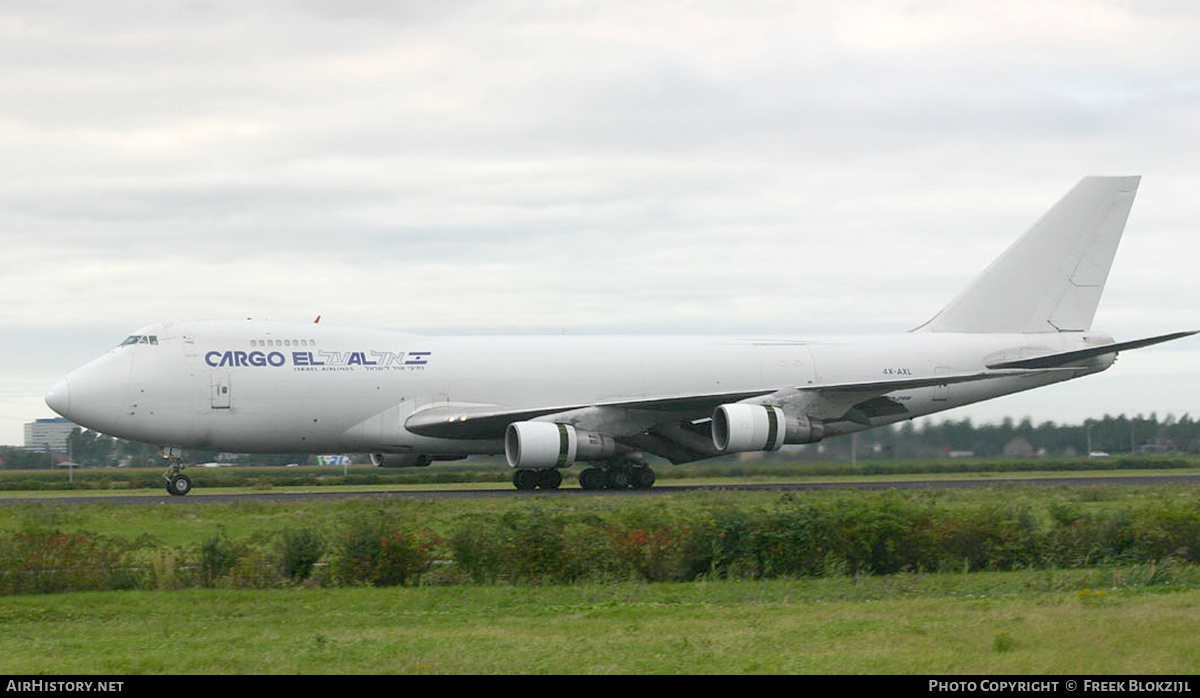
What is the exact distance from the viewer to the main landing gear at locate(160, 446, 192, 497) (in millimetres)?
32656

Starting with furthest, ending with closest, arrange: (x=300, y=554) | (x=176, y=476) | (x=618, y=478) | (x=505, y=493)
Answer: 1. (x=618, y=478)
2. (x=176, y=476)
3. (x=505, y=493)
4. (x=300, y=554)

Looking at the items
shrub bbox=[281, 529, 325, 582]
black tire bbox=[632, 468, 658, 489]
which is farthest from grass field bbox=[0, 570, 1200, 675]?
black tire bbox=[632, 468, 658, 489]

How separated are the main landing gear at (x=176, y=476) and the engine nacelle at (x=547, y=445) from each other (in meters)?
7.51

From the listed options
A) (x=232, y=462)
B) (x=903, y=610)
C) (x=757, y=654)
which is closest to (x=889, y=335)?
(x=903, y=610)

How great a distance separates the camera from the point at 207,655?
36.8 feet

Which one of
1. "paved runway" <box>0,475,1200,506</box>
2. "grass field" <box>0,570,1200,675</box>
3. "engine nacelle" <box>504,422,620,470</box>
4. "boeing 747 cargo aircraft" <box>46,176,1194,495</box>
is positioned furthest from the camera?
"boeing 747 cargo aircraft" <box>46,176,1194,495</box>

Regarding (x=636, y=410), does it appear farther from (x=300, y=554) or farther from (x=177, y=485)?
(x=300, y=554)

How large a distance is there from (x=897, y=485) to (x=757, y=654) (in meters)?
23.9

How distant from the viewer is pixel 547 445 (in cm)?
3186

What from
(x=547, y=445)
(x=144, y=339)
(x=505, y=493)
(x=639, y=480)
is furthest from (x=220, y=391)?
(x=639, y=480)

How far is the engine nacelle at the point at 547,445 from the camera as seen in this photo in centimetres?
3175

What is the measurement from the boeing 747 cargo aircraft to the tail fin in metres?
0.06

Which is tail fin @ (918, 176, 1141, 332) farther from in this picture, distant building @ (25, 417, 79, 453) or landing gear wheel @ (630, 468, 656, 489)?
distant building @ (25, 417, 79, 453)

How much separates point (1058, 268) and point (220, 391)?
2273 centimetres
